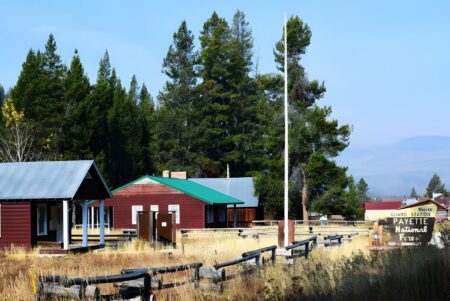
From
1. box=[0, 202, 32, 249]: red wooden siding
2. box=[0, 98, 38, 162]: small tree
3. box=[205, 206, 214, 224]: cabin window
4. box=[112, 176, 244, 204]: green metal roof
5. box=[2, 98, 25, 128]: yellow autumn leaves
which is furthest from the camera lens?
box=[2, 98, 25, 128]: yellow autumn leaves

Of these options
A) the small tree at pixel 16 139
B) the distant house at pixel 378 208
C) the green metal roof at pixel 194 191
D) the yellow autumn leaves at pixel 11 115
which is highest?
the yellow autumn leaves at pixel 11 115

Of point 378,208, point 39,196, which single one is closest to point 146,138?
point 39,196

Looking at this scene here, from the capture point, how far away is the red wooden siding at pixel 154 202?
54094 mm

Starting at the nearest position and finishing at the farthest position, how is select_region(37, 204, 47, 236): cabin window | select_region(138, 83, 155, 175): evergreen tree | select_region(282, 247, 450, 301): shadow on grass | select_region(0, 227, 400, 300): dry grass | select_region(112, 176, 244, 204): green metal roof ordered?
select_region(282, 247, 450, 301): shadow on grass
select_region(0, 227, 400, 300): dry grass
select_region(37, 204, 47, 236): cabin window
select_region(112, 176, 244, 204): green metal roof
select_region(138, 83, 155, 175): evergreen tree

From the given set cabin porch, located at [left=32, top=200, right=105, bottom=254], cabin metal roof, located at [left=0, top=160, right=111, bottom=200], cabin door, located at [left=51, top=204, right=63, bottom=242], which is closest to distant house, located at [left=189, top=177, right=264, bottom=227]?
cabin door, located at [left=51, top=204, right=63, bottom=242]

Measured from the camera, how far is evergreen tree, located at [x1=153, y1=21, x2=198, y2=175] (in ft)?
286

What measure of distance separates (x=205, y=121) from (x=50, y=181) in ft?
184

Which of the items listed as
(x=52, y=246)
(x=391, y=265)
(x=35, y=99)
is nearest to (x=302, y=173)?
(x=35, y=99)

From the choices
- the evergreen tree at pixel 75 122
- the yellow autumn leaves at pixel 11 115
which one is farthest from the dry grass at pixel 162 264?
the evergreen tree at pixel 75 122

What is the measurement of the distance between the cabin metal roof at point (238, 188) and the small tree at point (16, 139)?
16328 mm

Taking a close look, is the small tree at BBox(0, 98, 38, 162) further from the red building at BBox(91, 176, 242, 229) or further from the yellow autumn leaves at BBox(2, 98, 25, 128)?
the red building at BBox(91, 176, 242, 229)

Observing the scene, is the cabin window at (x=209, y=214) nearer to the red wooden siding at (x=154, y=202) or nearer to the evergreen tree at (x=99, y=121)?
the red wooden siding at (x=154, y=202)

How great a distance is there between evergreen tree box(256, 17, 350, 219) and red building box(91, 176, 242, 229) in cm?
956

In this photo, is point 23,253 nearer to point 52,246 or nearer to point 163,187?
point 52,246
